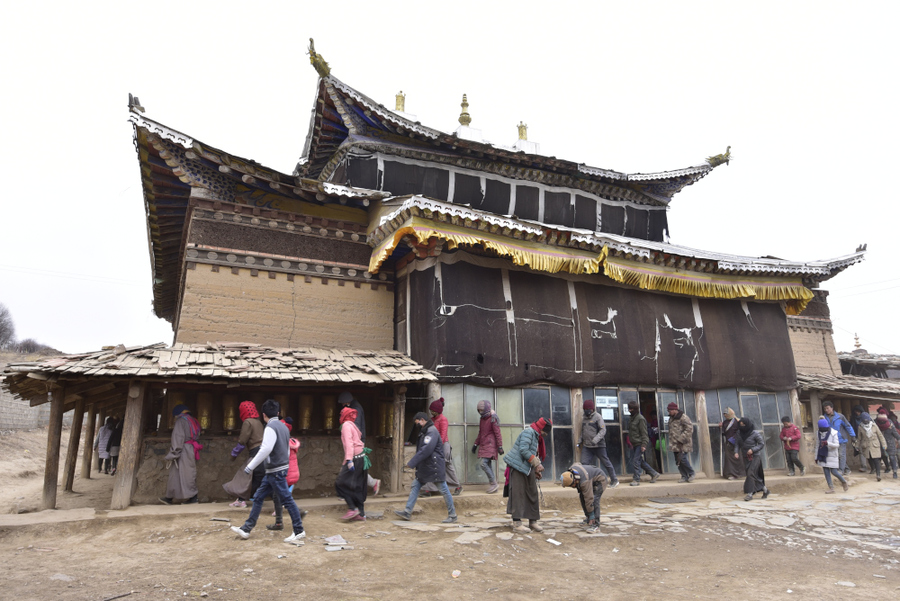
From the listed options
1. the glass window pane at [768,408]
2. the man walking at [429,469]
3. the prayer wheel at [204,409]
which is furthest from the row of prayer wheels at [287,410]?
the glass window pane at [768,408]

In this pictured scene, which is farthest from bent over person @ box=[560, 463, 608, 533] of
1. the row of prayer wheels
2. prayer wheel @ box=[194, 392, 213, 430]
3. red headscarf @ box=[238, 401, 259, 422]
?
prayer wheel @ box=[194, 392, 213, 430]

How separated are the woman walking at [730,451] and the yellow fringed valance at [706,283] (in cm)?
274

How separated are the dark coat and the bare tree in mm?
55883

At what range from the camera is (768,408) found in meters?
13.2

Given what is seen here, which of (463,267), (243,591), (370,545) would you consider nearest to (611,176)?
(463,267)

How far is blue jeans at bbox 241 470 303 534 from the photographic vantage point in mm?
6285

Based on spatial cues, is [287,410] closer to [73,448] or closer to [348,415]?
[348,415]

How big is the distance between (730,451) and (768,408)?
2.17m

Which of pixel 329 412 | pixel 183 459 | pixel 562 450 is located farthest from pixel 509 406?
pixel 183 459

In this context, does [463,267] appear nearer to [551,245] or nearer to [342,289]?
[551,245]

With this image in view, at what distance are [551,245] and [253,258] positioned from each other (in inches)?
225

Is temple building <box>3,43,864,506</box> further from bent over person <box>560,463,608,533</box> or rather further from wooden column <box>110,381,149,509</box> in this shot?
bent over person <box>560,463,608,533</box>

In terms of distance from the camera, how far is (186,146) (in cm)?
943

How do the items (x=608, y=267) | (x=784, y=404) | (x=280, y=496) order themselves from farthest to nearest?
(x=784, y=404) → (x=608, y=267) → (x=280, y=496)
